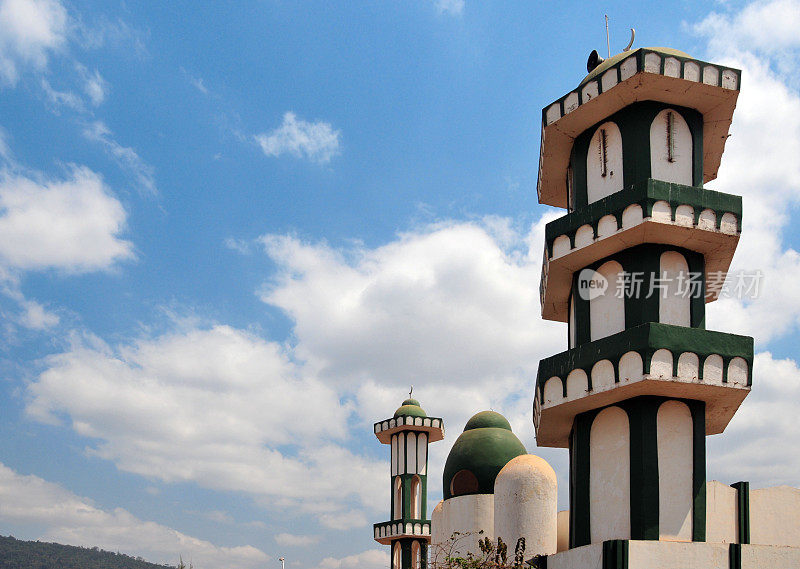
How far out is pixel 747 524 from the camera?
16.1 m

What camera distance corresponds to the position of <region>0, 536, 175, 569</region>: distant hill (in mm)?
139250

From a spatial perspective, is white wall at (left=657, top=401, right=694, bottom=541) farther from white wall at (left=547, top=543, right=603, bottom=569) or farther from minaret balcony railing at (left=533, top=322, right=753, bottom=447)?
white wall at (left=547, top=543, right=603, bottom=569)

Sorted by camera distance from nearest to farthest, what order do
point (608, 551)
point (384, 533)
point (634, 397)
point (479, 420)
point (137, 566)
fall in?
point (608, 551) → point (634, 397) → point (479, 420) → point (384, 533) → point (137, 566)

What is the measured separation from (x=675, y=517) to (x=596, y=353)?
310 centimetres

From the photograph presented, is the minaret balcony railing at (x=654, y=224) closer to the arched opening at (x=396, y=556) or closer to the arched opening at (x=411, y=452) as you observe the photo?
the arched opening at (x=411, y=452)

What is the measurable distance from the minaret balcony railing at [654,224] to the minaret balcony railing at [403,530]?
91.4 ft

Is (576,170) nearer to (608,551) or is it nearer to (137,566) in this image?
(608,551)

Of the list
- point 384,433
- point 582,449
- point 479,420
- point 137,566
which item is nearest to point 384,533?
point 384,433

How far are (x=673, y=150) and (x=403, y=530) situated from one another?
2950 centimetres

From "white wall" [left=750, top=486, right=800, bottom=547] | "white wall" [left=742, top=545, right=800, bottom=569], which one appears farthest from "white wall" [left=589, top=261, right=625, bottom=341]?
"white wall" [left=742, top=545, right=800, bottom=569]

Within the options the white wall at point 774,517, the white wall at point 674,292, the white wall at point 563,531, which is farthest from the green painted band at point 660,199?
the white wall at point 563,531

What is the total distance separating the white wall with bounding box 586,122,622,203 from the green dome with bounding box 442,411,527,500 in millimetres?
13792

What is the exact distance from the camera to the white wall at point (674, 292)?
1612cm

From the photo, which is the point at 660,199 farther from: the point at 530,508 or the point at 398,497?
the point at 398,497
